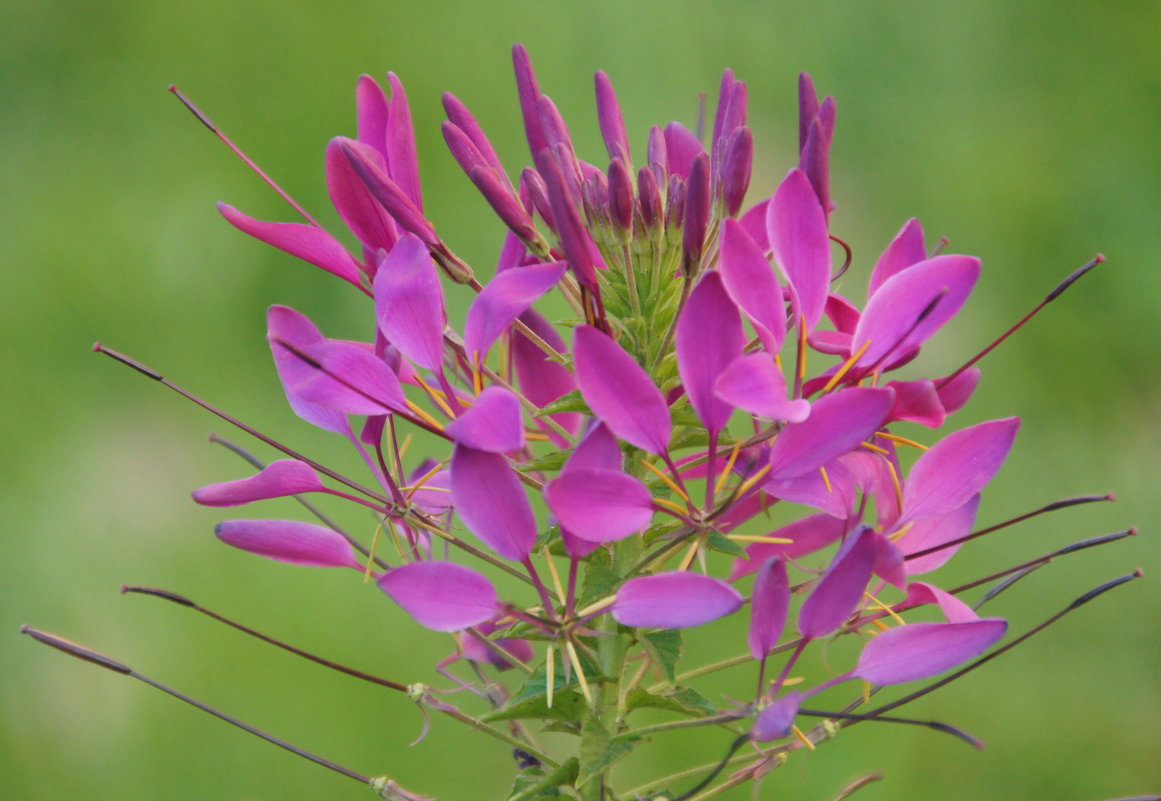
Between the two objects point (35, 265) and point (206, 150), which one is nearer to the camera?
point (35, 265)

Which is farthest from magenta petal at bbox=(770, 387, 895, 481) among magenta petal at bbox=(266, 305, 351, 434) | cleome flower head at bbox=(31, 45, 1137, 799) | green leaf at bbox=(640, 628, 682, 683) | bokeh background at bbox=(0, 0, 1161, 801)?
bokeh background at bbox=(0, 0, 1161, 801)

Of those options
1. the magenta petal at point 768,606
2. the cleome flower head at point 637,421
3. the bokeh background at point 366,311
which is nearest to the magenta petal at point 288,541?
the cleome flower head at point 637,421

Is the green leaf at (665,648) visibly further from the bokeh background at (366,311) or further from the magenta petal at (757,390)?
the bokeh background at (366,311)

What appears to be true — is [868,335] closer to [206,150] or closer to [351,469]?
[351,469]

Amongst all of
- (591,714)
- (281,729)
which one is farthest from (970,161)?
(591,714)

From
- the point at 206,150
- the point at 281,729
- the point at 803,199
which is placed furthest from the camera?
the point at 206,150

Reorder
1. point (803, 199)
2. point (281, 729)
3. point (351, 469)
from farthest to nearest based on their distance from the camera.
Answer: point (351, 469), point (281, 729), point (803, 199)
